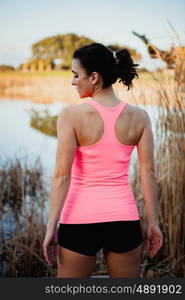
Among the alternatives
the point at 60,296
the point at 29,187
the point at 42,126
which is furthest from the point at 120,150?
the point at 42,126

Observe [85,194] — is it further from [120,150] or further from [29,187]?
[29,187]

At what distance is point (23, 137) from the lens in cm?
540

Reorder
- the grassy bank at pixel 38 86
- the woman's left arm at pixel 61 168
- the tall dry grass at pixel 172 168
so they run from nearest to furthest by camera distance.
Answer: the woman's left arm at pixel 61 168 < the tall dry grass at pixel 172 168 < the grassy bank at pixel 38 86

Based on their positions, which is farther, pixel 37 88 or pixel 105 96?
pixel 37 88

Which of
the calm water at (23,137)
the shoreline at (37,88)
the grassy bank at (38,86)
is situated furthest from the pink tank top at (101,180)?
the grassy bank at (38,86)

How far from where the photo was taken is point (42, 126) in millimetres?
5938

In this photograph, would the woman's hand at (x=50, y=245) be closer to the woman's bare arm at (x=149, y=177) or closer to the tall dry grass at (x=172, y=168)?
the woman's bare arm at (x=149, y=177)

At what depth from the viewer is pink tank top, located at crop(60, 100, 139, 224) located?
1185mm

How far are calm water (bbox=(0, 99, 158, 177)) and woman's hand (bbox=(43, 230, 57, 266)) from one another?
211cm

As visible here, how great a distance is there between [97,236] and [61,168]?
8.4 inches

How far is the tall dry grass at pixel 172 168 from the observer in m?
2.29

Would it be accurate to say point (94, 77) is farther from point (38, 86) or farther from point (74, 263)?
point (38, 86)

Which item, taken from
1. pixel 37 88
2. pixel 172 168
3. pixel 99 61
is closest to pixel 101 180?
pixel 99 61

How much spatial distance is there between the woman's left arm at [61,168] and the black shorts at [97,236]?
4 centimetres
